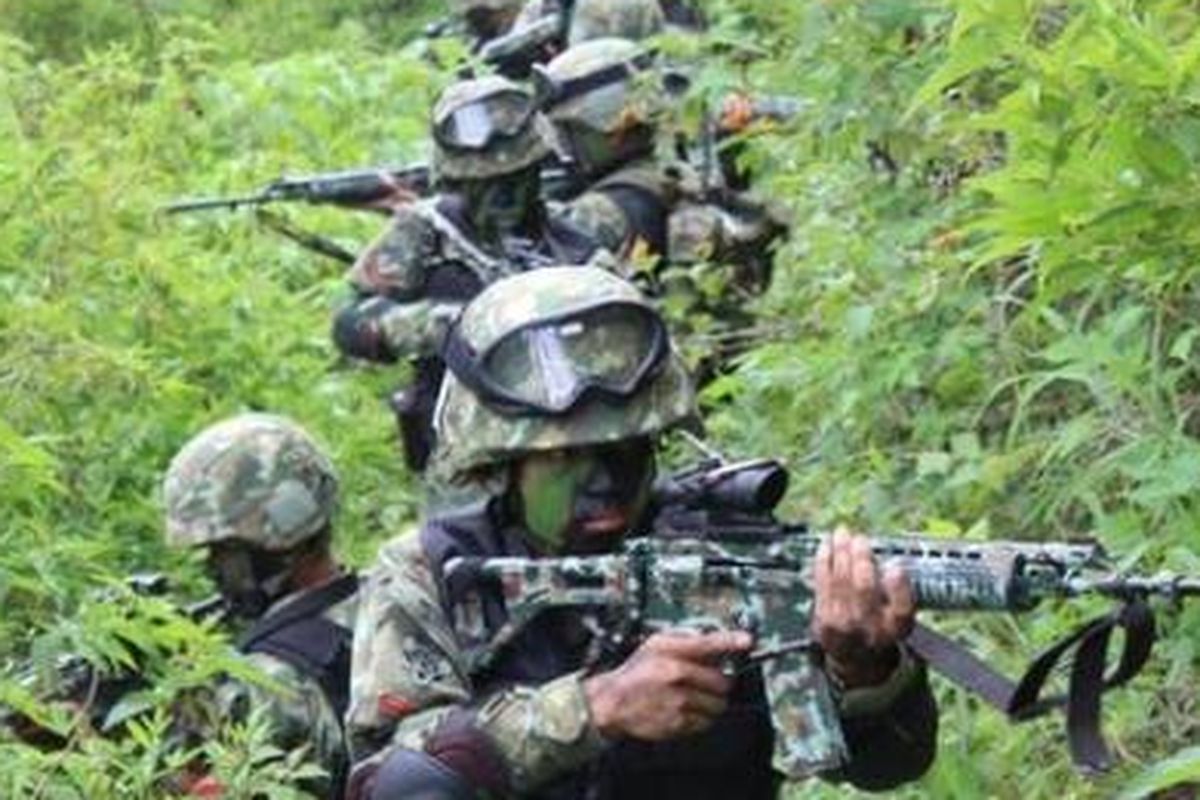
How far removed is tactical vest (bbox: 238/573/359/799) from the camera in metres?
5.99

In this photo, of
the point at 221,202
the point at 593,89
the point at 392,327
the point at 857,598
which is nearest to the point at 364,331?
the point at 392,327

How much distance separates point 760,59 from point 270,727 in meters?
4.23

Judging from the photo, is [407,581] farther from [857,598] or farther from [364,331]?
[364,331]

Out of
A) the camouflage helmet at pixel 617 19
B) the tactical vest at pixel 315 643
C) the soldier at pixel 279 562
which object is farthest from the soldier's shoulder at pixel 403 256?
the camouflage helmet at pixel 617 19

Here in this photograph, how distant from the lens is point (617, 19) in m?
13.0

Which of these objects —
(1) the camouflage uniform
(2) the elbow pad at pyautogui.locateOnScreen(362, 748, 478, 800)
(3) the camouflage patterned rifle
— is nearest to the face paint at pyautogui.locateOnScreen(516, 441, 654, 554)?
(2) the elbow pad at pyautogui.locateOnScreen(362, 748, 478, 800)

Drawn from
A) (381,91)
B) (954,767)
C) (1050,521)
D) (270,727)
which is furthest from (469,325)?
(381,91)

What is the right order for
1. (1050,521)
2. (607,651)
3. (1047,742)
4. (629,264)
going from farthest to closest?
1. (629,264)
2. (1050,521)
3. (1047,742)
4. (607,651)

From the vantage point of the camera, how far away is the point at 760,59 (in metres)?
9.47

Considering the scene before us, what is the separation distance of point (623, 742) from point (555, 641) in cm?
23

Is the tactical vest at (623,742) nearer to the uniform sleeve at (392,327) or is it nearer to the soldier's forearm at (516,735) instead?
the soldier's forearm at (516,735)

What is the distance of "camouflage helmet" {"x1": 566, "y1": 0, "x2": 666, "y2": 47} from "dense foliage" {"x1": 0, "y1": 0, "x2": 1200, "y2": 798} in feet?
1.85

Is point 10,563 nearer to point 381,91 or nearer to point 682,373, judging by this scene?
point 682,373

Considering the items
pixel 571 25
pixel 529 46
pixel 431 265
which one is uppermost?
pixel 431 265
